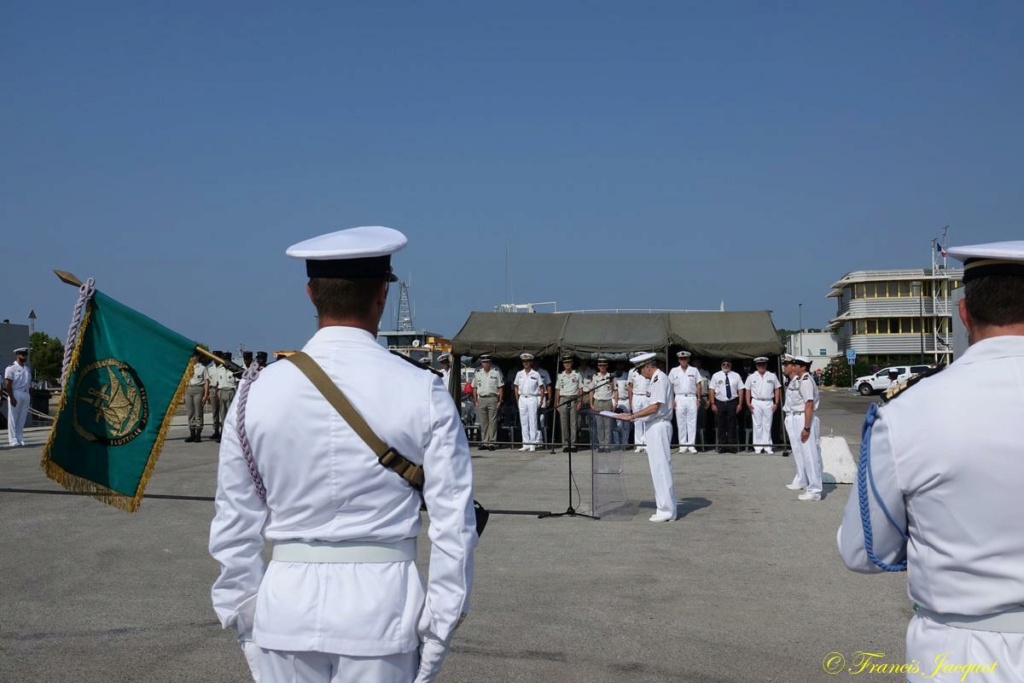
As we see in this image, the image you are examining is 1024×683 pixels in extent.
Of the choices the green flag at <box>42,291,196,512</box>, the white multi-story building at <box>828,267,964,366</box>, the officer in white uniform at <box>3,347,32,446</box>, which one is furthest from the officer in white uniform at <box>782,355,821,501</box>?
the white multi-story building at <box>828,267,964,366</box>

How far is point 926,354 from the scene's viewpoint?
92000 millimetres

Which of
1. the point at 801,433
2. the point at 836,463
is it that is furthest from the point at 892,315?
the point at 801,433

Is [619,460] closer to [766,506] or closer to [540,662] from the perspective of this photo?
[766,506]

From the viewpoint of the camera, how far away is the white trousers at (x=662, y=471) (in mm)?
11531

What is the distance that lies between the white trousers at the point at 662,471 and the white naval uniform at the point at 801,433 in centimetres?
260

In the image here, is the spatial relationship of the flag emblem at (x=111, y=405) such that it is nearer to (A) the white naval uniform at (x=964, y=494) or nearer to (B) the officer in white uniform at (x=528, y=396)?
(A) the white naval uniform at (x=964, y=494)

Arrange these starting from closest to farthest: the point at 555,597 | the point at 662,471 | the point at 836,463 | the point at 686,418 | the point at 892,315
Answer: the point at 555,597, the point at 662,471, the point at 836,463, the point at 686,418, the point at 892,315

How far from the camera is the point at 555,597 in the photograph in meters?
7.62

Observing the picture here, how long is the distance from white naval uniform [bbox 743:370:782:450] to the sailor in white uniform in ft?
62.2

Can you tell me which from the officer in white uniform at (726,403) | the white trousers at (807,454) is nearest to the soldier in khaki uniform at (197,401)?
the officer in white uniform at (726,403)

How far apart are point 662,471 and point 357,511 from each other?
29.4ft

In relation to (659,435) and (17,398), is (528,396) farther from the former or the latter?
(17,398)

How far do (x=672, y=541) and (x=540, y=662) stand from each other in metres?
4.45

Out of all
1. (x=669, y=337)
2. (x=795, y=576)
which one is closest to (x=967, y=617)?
(x=795, y=576)
